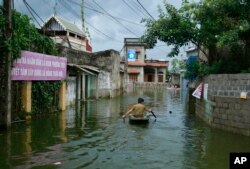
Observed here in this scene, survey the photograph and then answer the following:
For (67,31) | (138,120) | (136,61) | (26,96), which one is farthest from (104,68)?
(136,61)

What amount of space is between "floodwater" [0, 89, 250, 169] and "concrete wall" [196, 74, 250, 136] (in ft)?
1.30

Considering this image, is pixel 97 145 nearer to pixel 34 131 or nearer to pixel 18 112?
pixel 34 131

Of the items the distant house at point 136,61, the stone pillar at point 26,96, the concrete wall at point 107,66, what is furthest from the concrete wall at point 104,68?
the distant house at point 136,61

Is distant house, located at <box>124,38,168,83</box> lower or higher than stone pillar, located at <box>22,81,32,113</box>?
higher

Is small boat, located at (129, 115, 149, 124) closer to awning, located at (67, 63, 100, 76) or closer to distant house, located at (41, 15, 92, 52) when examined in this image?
awning, located at (67, 63, 100, 76)

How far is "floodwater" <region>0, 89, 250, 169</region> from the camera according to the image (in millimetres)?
10109

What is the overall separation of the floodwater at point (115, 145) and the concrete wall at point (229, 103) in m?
0.40

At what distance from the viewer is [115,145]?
12617 mm

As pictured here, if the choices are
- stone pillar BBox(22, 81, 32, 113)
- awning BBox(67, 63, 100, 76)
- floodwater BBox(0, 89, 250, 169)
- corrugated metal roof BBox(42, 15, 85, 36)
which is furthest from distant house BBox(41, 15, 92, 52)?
floodwater BBox(0, 89, 250, 169)

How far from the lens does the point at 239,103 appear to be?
14.6 metres

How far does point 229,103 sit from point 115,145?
526 centimetres

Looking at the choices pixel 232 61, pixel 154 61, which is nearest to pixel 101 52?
pixel 232 61

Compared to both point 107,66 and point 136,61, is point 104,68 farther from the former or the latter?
point 136,61

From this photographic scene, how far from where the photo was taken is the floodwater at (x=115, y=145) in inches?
398
